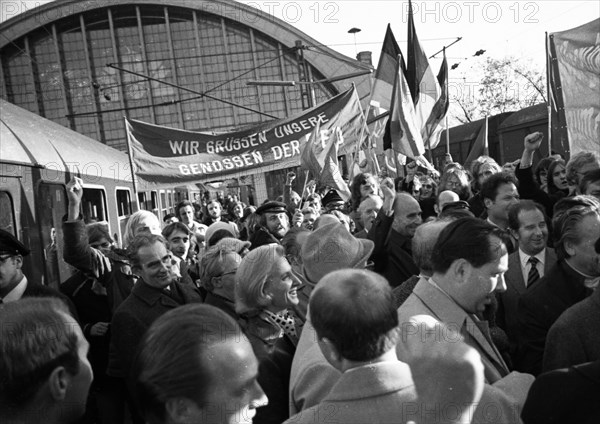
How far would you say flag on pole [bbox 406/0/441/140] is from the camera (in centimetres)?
791

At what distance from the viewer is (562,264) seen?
297 centimetres

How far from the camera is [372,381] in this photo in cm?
159

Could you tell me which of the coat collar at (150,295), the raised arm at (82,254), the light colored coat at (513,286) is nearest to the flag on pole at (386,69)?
the light colored coat at (513,286)

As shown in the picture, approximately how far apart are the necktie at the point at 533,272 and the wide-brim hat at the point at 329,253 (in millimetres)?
1179

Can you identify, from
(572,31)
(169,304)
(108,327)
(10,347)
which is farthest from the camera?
(572,31)

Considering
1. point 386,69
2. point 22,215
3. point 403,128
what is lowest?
point 22,215

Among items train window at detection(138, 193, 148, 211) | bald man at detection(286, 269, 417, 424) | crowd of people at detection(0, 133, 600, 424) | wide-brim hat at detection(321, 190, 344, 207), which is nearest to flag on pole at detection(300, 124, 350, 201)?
wide-brim hat at detection(321, 190, 344, 207)

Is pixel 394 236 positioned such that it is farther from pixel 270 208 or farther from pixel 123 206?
pixel 123 206

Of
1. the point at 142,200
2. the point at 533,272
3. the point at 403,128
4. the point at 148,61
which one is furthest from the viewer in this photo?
the point at 148,61

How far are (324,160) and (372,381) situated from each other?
6.24 m

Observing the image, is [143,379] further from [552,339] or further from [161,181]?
[161,181]

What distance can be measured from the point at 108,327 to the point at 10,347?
2625 millimetres

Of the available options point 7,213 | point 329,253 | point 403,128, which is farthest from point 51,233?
point 329,253

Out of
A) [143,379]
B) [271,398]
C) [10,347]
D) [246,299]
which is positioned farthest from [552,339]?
[10,347]
